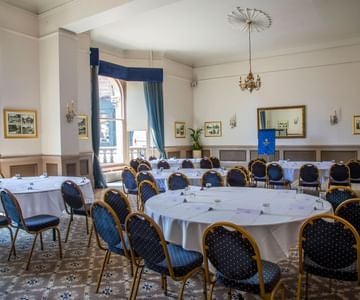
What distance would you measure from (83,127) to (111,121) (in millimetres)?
2100

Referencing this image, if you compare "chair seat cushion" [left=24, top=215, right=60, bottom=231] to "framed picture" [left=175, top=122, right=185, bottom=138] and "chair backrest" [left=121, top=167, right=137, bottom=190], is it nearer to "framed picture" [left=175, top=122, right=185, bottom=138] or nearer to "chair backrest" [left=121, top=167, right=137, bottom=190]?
"chair backrest" [left=121, top=167, right=137, bottom=190]

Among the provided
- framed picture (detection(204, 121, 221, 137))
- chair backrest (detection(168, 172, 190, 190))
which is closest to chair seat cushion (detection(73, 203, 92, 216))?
chair backrest (detection(168, 172, 190, 190))

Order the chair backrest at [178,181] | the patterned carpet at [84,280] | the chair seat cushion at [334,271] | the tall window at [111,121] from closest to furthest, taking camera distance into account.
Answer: the chair seat cushion at [334,271]
the patterned carpet at [84,280]
the chair backrest at [178,181]
the tall window at [111,121]

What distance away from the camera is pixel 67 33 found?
7.56 meters

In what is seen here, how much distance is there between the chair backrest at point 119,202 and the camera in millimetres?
3768

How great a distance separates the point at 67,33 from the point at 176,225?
20.3ft

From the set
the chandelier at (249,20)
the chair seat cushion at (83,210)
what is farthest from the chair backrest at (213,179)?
the chandelier at (249,20)

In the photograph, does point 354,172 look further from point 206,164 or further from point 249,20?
point 249,20

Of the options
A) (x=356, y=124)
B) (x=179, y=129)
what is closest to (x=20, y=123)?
(x=179, y=129)

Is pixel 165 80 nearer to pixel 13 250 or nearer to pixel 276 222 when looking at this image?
pixel 13 250

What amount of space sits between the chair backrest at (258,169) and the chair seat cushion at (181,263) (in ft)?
18.0

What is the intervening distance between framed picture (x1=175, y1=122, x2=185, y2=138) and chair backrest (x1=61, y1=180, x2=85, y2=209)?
7.94 m

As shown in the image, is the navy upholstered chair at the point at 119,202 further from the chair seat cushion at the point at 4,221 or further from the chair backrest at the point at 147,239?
the chair seat cushion at the point at 4,221

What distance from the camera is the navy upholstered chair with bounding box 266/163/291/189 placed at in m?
7.64
